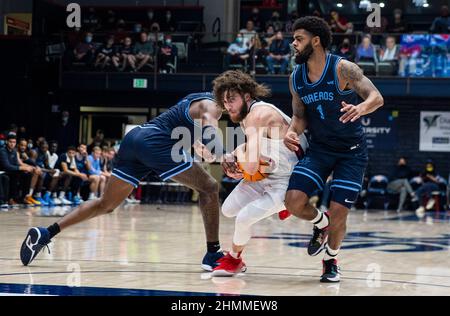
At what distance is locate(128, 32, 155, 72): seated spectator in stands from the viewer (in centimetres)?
2055

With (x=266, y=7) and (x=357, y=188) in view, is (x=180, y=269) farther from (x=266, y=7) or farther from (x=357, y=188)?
(x=266, y=7)

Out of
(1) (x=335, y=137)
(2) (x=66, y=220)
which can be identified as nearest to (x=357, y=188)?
(1) (x=335, y=137)

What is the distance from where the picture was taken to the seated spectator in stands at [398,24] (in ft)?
66.3

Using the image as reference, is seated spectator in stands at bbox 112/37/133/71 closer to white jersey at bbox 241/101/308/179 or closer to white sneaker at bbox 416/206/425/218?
white sneaker at bbox 416/206/425/218

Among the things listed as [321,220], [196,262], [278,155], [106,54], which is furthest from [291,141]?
[106,54]

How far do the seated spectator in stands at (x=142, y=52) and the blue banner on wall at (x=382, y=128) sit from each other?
19.9ft

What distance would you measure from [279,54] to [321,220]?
13062mm

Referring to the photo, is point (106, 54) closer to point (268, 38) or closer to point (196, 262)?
point (268, 38)

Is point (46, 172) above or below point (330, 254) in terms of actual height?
below

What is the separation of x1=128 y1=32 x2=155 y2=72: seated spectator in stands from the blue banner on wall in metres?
6.06

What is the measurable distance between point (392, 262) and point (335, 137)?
210cm

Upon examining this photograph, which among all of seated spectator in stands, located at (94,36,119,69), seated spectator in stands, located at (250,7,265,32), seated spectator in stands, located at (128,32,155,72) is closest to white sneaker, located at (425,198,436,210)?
seated spectator in stands, located at (250,7,265,32)

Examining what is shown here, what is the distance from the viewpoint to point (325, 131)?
21.0 feet

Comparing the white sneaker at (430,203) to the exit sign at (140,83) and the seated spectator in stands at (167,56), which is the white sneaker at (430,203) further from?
the exit sign at (140,83)
